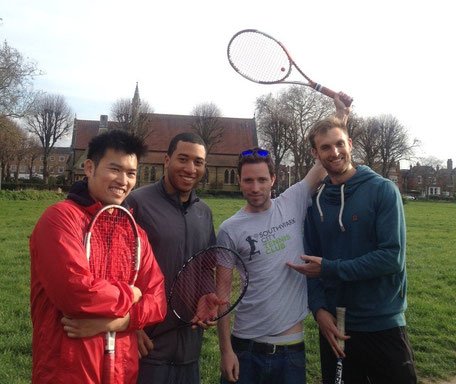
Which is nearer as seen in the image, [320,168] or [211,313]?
[211,313]

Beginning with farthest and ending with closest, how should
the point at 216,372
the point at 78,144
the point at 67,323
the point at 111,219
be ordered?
1. the point at 78,144
2. the point at 216,372
3. the point at 111,219
4. the point at 67,323

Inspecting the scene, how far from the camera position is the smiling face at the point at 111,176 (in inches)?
122

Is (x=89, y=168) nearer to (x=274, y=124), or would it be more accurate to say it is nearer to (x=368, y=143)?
(x=274, y=124)

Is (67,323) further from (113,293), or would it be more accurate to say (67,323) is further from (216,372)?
(216,372)

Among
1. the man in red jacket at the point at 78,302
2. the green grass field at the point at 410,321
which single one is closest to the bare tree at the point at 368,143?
the green grass field at the point at 410,321

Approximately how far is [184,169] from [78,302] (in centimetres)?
150

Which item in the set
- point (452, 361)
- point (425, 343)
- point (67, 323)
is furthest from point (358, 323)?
point (425, 343)

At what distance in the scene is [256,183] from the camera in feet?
12.8

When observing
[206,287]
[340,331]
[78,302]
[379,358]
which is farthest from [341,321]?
[78,302]

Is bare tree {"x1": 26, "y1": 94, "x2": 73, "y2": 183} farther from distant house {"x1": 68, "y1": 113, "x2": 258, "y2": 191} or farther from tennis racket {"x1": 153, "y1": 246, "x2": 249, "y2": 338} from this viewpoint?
tennis racket {"x1": 153, "y1": 246, "x2": 249, "y2": 338}

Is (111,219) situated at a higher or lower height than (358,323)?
higher

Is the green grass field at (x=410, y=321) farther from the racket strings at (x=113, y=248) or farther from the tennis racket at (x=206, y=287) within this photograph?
the racket strings at (x=113, y=248)

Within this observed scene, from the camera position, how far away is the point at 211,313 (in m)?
3.61

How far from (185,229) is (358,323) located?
1549 millimetres
